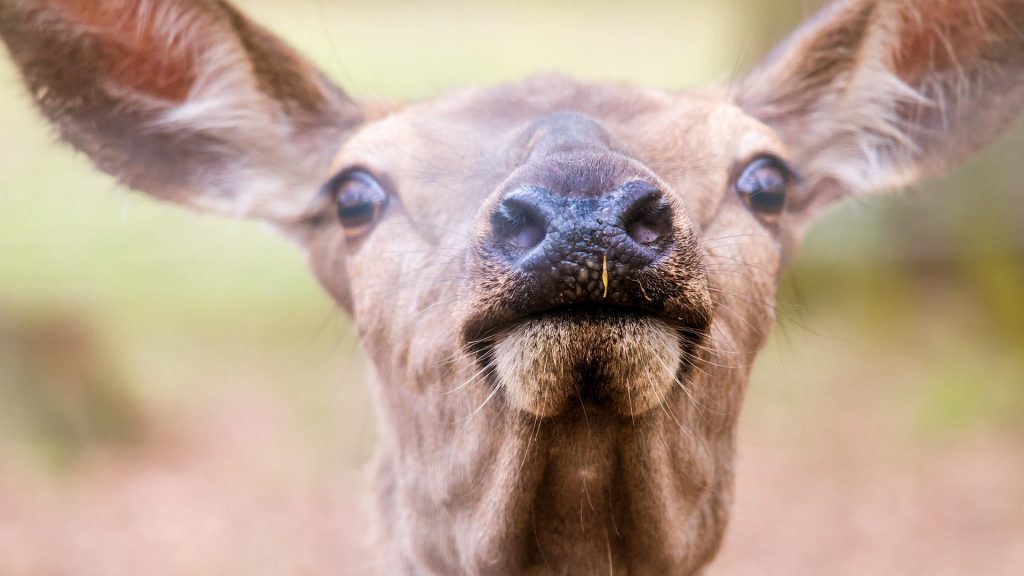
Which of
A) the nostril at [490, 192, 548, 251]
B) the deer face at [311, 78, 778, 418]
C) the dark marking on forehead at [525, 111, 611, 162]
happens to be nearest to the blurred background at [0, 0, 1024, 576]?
the deer face at [311, 78, 778, 418]

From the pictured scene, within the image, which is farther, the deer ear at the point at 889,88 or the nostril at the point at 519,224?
the deer ear at the point at 889,88

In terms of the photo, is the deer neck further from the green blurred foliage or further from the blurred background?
the blurred background

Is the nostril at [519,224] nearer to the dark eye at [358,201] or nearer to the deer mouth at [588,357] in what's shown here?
the deer mouth at [588,357]

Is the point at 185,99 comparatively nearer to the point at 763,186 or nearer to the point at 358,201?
the point at 358,201

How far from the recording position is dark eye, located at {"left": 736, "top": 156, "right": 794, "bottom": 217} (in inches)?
138

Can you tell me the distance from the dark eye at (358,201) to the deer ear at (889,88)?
1647mm

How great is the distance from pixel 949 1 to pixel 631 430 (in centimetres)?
240

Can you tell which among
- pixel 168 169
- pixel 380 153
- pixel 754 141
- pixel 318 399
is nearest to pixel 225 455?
pixel 318 399

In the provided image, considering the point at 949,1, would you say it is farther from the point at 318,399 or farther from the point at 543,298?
the point at 318,399

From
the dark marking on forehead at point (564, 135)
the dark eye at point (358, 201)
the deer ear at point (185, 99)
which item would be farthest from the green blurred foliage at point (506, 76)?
the dark marking on forehead at point (564, 135)

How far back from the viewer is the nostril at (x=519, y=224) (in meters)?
2.52

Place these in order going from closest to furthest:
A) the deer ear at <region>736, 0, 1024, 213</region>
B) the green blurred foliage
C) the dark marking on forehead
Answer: the dark marking on forehead, the deer ear at <region>736, 0, 1024, 213</region>, the green blurred foliage

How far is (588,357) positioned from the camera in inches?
99.7

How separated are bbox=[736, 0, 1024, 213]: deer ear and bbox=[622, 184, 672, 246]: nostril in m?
1.74
